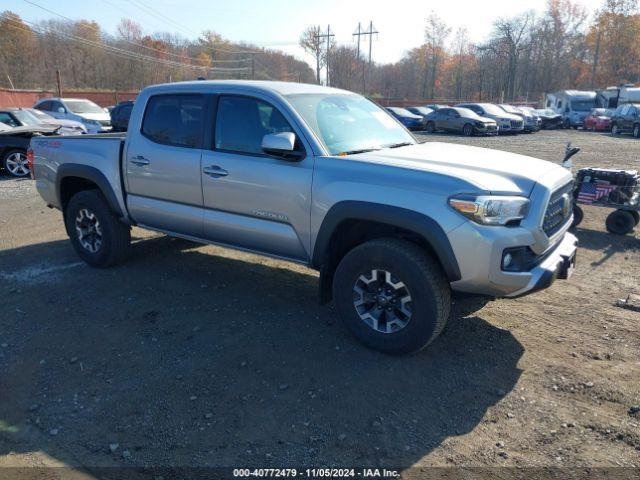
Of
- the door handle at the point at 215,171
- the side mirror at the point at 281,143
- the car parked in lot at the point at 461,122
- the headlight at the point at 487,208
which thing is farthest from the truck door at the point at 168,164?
the car parked in lot at the point at 461,122

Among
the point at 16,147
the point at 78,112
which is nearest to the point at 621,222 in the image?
the point at 16,147

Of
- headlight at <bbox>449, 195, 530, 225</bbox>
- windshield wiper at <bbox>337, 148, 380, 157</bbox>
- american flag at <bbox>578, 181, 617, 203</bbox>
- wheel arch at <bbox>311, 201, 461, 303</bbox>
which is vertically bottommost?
american flag at <bbox>578, 181, 617, 203</bbox>

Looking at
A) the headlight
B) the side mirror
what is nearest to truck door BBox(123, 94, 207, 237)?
the side mirror

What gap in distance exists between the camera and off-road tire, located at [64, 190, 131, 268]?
5.62 m

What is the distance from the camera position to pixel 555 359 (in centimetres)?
386

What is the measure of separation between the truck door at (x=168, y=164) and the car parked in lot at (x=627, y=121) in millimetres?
28841

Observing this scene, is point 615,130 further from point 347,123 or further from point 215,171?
point 215,171

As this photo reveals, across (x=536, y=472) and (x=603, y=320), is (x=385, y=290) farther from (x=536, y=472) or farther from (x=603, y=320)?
(x=603, y=320)

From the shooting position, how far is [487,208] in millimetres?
3355

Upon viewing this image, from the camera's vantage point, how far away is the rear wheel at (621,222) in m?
7.23

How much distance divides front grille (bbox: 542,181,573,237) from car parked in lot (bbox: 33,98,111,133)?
1872 centimetres

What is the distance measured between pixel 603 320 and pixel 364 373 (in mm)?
2326

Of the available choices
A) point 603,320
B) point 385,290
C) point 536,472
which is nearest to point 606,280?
point 603,320

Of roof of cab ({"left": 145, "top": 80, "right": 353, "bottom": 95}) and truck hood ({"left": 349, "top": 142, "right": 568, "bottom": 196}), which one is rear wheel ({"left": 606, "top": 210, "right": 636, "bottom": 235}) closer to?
truck hood ({"left": 349, "top": 142, "right": 568, "bottom": 196})
